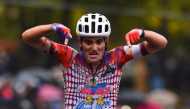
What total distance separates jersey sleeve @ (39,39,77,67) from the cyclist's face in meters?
0.21

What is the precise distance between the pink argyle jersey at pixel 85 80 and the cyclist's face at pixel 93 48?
14 cm

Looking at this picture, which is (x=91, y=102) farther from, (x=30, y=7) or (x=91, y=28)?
(x=30, y=7)

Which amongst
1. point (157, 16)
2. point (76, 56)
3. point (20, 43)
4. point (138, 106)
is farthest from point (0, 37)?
point (76, 56)

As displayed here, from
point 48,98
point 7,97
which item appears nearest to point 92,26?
point 7,97

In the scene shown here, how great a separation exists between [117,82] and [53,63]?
1661 centimetres

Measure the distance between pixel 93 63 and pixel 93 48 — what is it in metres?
Answer: 0.22

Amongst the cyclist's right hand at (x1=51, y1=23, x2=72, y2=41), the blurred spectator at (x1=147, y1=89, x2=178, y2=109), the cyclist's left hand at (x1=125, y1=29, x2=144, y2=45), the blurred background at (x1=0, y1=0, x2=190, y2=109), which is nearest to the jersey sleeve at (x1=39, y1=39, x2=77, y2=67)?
the cyclist's right hand at (x1=51, y1=23, x2=72, y2=41)

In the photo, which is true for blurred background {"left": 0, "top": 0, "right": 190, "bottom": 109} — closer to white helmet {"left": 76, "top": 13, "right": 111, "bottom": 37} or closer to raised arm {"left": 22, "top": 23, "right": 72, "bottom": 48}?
raised arm {"left": 22, "top": 23, "right": 72, "bottom": 48}

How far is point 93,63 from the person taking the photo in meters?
11.7

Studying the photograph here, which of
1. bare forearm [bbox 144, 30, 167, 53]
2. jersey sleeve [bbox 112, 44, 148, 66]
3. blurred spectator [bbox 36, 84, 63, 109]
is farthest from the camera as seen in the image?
blurred spectator [bbox 36, 84, 63, 109]

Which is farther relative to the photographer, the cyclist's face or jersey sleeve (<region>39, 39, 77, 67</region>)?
jersey sleeve (<region>39, 39, 77, 67</region>)

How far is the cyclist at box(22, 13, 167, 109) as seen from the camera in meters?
11.6

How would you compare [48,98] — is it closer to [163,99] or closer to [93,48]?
[163,99]

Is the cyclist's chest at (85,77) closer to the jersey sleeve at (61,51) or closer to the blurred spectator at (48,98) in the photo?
the jersey sleeve at (61,51)
